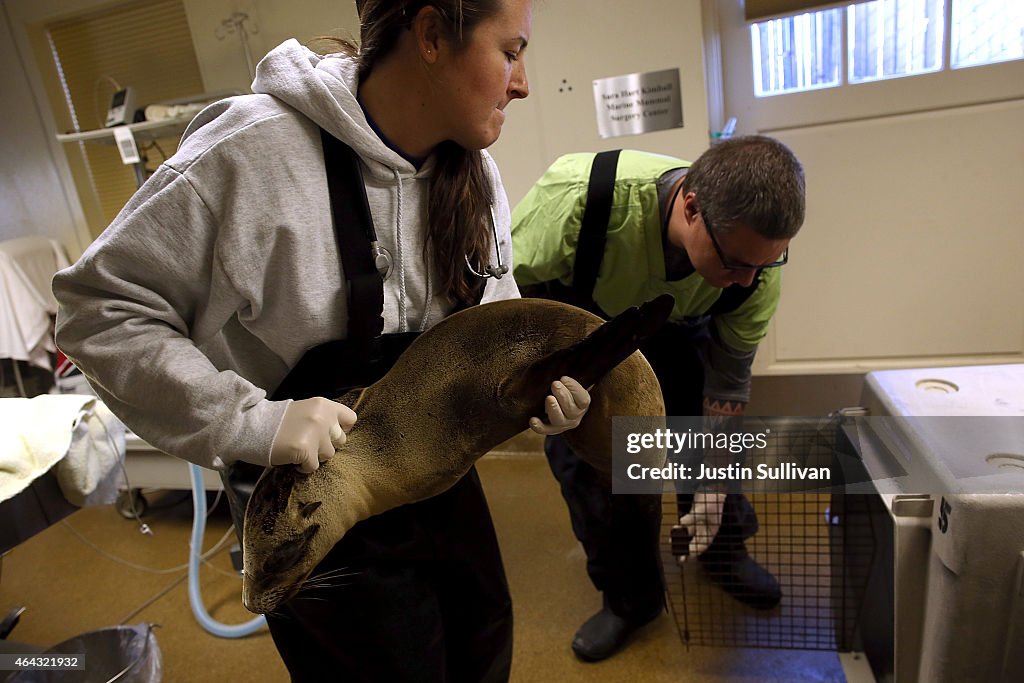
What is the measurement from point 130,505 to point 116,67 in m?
1.39

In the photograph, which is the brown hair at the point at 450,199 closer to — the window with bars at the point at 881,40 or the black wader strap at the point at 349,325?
the black wader strap at the point at 349,325

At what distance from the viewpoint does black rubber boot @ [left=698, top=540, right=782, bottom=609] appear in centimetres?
146

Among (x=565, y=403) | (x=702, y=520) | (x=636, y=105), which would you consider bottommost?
(x=702, y=520)

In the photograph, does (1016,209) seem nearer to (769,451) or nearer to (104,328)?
(769,451)

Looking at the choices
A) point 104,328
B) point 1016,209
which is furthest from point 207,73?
point 1016,209

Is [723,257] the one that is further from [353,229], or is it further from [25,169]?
[25,169]

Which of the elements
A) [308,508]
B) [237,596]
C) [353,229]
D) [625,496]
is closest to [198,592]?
[237,596]

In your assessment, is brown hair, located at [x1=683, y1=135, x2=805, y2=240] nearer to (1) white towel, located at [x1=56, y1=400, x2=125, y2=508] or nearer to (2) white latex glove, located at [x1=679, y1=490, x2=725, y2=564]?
(2) white latex glove, located at [x1=679, y1=490, x2=725, y2=564]

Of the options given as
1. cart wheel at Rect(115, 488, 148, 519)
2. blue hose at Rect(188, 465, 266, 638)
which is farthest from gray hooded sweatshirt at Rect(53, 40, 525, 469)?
cart wheel at Rect(115, 488, 148, 519)

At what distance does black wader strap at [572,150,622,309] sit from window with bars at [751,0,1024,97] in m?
0.79

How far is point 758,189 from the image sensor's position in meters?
0.96

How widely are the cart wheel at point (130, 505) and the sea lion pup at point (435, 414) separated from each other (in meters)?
1.75

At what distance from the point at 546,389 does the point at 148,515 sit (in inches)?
81.8

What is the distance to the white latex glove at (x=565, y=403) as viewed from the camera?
0.63m
